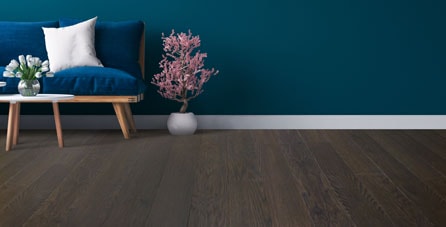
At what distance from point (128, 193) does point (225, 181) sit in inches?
18.9

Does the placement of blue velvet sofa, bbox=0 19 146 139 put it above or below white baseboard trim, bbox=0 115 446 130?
A: above

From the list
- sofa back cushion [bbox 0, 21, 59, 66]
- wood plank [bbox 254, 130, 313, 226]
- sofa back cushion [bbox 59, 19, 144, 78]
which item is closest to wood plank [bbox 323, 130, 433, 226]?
wood plank [bbox 254, 130, 313, 226]

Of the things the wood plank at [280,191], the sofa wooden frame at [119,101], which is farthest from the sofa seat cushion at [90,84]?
the wood plank at [280,191]

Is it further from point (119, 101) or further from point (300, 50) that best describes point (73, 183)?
point (300, 50)

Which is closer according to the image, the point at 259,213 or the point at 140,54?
the point at 259,213

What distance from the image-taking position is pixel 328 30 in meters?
5.02

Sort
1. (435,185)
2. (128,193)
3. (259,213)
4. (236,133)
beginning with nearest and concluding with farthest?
(259,213), (128,193), (435,185), (236,133)

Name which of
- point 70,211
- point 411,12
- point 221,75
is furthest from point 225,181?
point 411,12

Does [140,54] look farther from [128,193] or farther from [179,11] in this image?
[128,193]

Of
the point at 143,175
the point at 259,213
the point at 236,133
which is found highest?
the point at 259,213

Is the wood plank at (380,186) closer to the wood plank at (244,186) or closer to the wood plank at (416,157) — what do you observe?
the wood plank at (416,157)

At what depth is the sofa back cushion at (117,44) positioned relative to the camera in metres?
4.84

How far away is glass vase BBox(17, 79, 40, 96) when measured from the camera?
13.6 feet

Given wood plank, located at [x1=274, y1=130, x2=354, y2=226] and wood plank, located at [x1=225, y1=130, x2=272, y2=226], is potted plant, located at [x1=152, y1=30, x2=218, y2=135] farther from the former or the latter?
wood plank, located at [x1=274, y1=130, x2=354, y2=226]
